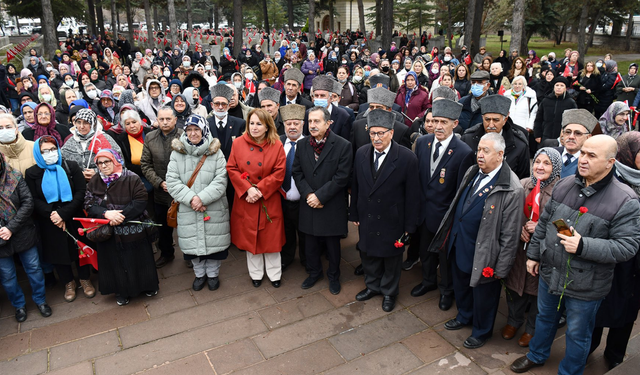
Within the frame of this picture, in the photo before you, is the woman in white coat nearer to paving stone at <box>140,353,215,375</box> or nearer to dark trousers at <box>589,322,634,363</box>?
paving stone at <box>140,353,215,375</box>

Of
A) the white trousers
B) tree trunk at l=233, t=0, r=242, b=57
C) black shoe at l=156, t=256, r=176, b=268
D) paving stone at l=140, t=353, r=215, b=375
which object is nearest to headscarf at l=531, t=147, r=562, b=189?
the white trousers

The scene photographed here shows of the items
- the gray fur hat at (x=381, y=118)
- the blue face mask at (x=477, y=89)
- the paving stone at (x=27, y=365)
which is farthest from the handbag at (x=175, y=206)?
the blue face mask at (x=477, y=89)

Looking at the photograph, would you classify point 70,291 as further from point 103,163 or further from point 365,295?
point 365,295

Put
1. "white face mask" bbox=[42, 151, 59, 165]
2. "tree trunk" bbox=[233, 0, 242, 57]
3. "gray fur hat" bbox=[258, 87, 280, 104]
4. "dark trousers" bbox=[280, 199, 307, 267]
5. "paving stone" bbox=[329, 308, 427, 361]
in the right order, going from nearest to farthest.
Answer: "paving stone" bbox=[329, 308, 427, 361]
"white face mask" bbox=[42, 151, 59, 165]
"dark trousers" bbox=[280, 199, 307, 267]
"gray fur hat" bbox=[258, 87, 280, 104]
"tree trunk" bbox=[233, 0, 242, 57]

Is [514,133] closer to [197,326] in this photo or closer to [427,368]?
[427,368]

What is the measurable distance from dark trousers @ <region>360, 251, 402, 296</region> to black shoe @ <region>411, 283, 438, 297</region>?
0.31 m

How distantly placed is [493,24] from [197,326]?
43.0 m

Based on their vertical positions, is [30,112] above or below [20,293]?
above

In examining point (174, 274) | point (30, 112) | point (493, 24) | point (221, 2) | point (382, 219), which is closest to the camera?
point (382, 219)

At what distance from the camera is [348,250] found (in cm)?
608

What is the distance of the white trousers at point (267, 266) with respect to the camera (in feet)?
16.9

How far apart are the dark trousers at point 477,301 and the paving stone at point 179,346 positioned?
193 cm

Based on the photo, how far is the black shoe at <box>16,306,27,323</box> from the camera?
14.9ft

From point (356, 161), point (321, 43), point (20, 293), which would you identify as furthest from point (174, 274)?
point (321, 43)
